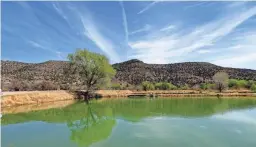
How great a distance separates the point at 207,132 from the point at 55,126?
8188 mm

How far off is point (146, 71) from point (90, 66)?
4419 cm

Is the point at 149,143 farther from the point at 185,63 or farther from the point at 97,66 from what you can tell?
the point at 185,63

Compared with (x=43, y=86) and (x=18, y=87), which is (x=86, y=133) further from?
(x=43, y=86)

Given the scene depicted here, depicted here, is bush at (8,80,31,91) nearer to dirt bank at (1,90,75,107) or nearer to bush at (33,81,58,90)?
bush at (33,81,58,90)

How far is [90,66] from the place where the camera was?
42469 millimetres

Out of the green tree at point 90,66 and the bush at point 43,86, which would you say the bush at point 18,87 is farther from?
the green tree at point 90,66

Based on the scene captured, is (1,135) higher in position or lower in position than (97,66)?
lower

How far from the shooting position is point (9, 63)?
70.9 meters

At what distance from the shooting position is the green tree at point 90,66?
139 feet

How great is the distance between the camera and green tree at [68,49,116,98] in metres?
42.4

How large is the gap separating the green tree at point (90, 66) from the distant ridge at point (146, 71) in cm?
2176

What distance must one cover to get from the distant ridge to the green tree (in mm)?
21765

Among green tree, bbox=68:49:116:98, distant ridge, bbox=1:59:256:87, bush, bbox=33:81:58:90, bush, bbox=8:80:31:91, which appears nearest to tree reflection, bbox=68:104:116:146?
green tree, bbox=68:49:116:98

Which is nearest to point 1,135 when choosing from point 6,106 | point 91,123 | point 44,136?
point 44,136
